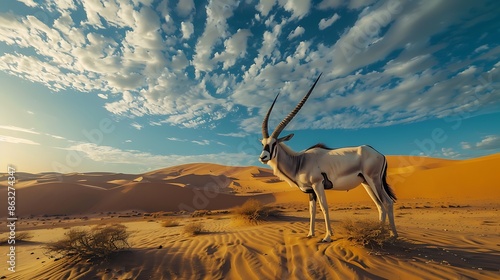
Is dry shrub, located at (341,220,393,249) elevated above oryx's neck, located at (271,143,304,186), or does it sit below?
below

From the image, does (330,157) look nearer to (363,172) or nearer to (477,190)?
(363,172)

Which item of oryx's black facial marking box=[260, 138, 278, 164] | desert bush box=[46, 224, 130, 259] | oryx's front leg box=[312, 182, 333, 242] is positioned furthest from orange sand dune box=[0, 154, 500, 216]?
oryx's front leg box=[312, 182, 333, 242]

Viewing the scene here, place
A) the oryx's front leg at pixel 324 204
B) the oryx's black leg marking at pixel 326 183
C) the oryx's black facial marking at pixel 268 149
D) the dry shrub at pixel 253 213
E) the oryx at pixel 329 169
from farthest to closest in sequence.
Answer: the dry shrub at pixel 253 213 < the oryx's black facial marking at pixel 268 149 < the oryx's black leg marking at pixel 326 183 < the oryx at pixel 329 169 < the oryx's front leg at pixel 324 204

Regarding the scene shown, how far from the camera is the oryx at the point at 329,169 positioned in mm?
6168

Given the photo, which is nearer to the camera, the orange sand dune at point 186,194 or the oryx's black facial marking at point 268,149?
the oryx's black facial marking at point 268,149

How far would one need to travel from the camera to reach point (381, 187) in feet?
20.4

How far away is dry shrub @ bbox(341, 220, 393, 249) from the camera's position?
207 inches

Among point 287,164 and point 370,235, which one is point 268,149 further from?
point 370,235

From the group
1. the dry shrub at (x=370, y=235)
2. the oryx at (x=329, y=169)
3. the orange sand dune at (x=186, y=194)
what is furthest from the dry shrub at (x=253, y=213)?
the orange sand dune at (x=186, y=194)

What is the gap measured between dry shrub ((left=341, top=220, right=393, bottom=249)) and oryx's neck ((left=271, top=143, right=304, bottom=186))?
6.49 ft

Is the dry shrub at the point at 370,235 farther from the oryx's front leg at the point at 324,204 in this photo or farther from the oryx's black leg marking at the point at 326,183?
the oryx's black leg marking at the point at 326,183

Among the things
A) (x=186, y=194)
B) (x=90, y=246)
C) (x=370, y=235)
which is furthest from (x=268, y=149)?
(x=186, y=194)

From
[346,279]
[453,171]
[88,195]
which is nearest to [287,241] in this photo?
[346,279]

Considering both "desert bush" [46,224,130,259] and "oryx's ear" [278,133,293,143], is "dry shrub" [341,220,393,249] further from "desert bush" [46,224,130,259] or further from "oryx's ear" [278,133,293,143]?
"desert bush" [46,224,130,259]
